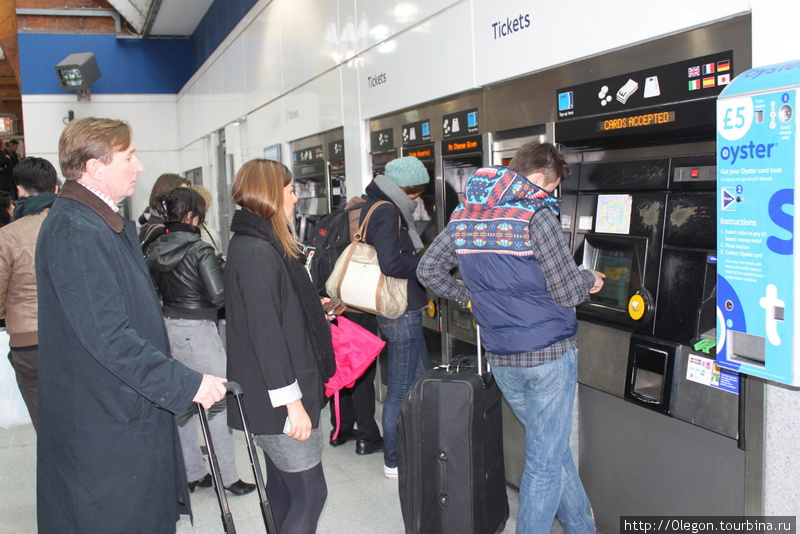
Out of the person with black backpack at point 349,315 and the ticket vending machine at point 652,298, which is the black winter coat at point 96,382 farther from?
Result: the person with black backpack at point 349,315

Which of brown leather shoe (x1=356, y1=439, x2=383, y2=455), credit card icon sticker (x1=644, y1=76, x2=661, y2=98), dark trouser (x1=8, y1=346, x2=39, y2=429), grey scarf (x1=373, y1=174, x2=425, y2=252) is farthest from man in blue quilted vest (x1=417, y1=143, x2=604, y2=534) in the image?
Result: dark trouser (x1=8, y1=346, x2=39, y2=429)

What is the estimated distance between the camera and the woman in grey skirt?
2.06 metres

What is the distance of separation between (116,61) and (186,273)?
10.0 meters

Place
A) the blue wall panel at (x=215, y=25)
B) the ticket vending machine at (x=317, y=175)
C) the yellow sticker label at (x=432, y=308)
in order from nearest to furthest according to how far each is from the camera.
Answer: the yellow sticker label at (x=432, y=308), the ticket vending machine at (x=317, y=175), the blue wall panel at (x=215, y=25)

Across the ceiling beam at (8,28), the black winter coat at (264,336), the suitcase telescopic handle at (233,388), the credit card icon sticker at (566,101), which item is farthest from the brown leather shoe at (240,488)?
the ceiling beam at (8,28)

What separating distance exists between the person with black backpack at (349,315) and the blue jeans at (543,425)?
1.39 m

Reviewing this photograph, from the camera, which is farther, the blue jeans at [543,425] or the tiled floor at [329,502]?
the tiled floor at [329,502]

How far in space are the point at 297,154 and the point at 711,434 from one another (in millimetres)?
4672

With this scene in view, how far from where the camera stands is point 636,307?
255cm

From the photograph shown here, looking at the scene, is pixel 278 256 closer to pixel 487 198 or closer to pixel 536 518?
pixel 487 198

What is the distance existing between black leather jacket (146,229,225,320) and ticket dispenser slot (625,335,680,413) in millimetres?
1824

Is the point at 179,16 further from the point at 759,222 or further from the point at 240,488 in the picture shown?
the point at 759,222

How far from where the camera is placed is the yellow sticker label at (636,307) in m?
2.52

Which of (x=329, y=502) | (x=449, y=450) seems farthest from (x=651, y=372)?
(x=329, y=502)
